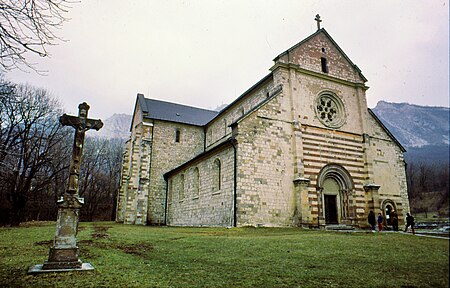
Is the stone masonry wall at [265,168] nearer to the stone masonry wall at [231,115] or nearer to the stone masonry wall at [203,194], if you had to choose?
the stone masonry wall at [203,194]

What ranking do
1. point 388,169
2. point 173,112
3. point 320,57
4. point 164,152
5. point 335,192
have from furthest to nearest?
1. point 173,112
2. point 164,152
3. point 388,169
4. point 320,57
5. point 335,192

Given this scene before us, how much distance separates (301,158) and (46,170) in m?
28.3

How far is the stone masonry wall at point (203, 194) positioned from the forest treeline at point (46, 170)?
10.0m

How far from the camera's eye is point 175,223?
2689cm

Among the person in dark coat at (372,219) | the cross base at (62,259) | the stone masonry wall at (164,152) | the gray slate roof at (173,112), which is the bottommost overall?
the cross base at (62,259)

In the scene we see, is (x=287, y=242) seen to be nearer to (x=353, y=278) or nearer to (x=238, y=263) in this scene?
(x=238, y=263)

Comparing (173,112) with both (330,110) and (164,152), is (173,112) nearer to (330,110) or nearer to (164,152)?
(164,152)

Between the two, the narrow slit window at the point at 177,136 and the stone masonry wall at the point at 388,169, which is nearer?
the stone masonry wall at the point at 388,169

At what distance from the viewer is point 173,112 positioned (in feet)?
113

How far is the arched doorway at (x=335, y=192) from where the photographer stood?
20234 mm

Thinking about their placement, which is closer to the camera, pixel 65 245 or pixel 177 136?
pixel 65 245

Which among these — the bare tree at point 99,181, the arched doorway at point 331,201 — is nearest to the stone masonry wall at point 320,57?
the arched doorway at point 331,201

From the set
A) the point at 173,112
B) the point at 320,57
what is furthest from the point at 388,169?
the point at 173,112

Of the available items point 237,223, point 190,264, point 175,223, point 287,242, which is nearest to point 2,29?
point 190,264
